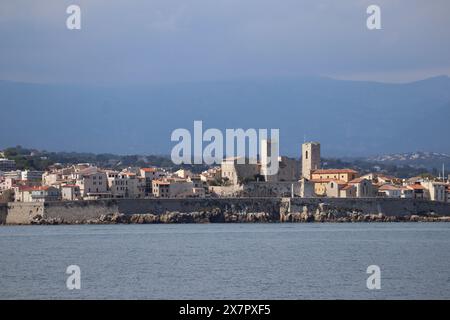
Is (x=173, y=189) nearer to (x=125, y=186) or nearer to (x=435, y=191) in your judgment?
(x=125, y=186)

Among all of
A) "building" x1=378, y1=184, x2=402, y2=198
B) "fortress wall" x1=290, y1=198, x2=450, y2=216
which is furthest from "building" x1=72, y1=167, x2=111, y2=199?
"building" x1=378, y1=184, x2=402, y2=198

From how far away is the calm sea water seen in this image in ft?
98.6

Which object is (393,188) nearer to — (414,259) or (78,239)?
(78,239)

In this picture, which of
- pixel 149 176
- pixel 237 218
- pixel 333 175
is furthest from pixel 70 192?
pixel 333 175

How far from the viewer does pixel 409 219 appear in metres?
77.9

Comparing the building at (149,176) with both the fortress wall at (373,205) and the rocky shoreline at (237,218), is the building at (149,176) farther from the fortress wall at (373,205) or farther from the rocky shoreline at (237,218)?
the fortress wall at (373,205)

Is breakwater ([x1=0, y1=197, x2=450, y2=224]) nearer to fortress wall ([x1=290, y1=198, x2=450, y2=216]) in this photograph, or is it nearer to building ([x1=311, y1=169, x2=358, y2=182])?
fortress wall ([x1=290, y1=198, x2=450, y2=216])

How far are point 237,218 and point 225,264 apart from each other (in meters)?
37.2

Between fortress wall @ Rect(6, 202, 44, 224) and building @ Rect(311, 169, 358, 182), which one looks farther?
building @ Rect(311, 169, 358, 182)

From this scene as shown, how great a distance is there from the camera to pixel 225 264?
3759 centimetres

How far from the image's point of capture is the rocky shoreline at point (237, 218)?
234 feet

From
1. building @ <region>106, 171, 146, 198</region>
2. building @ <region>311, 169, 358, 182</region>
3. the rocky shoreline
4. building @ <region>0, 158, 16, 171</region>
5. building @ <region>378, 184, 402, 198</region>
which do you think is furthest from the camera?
building @ <region>0, 158, 16, 171</region>

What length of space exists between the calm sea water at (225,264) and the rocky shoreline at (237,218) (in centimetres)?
1423

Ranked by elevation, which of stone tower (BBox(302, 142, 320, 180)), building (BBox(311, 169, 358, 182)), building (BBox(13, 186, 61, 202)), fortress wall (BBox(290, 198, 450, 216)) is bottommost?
fortress wall (BBox(290, 198, 450, 216))
